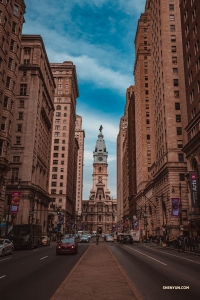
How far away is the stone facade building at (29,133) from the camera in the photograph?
6006 cm

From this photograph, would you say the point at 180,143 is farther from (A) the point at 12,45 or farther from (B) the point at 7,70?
(A) the point at 12,45

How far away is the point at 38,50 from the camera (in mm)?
68812

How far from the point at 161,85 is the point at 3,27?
37.9 metres

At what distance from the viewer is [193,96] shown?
48219 mm

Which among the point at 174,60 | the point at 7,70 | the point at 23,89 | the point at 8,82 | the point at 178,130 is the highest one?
the point at 174,60

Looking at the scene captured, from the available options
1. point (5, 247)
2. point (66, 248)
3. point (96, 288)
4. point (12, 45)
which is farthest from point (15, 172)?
point (96, 288)

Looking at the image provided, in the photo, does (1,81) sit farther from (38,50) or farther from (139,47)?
(139,47)

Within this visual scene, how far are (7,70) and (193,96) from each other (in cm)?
2990

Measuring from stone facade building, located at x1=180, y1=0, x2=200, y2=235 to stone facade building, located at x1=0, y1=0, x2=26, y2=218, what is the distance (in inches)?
1076

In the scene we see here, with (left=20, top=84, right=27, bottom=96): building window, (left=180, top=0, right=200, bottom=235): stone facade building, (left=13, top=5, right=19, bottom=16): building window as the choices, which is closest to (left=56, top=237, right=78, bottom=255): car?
(left=180, top=0, right=200, bottom=235): stone facade building

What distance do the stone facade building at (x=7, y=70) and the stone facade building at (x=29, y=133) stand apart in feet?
47.9

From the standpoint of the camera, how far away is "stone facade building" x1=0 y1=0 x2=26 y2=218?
4269cm

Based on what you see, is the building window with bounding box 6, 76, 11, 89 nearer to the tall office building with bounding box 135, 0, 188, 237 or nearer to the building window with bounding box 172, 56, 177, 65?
the tall office building with bounding box 135, 0, 188, 237

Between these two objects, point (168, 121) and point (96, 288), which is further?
point (168, 121)
